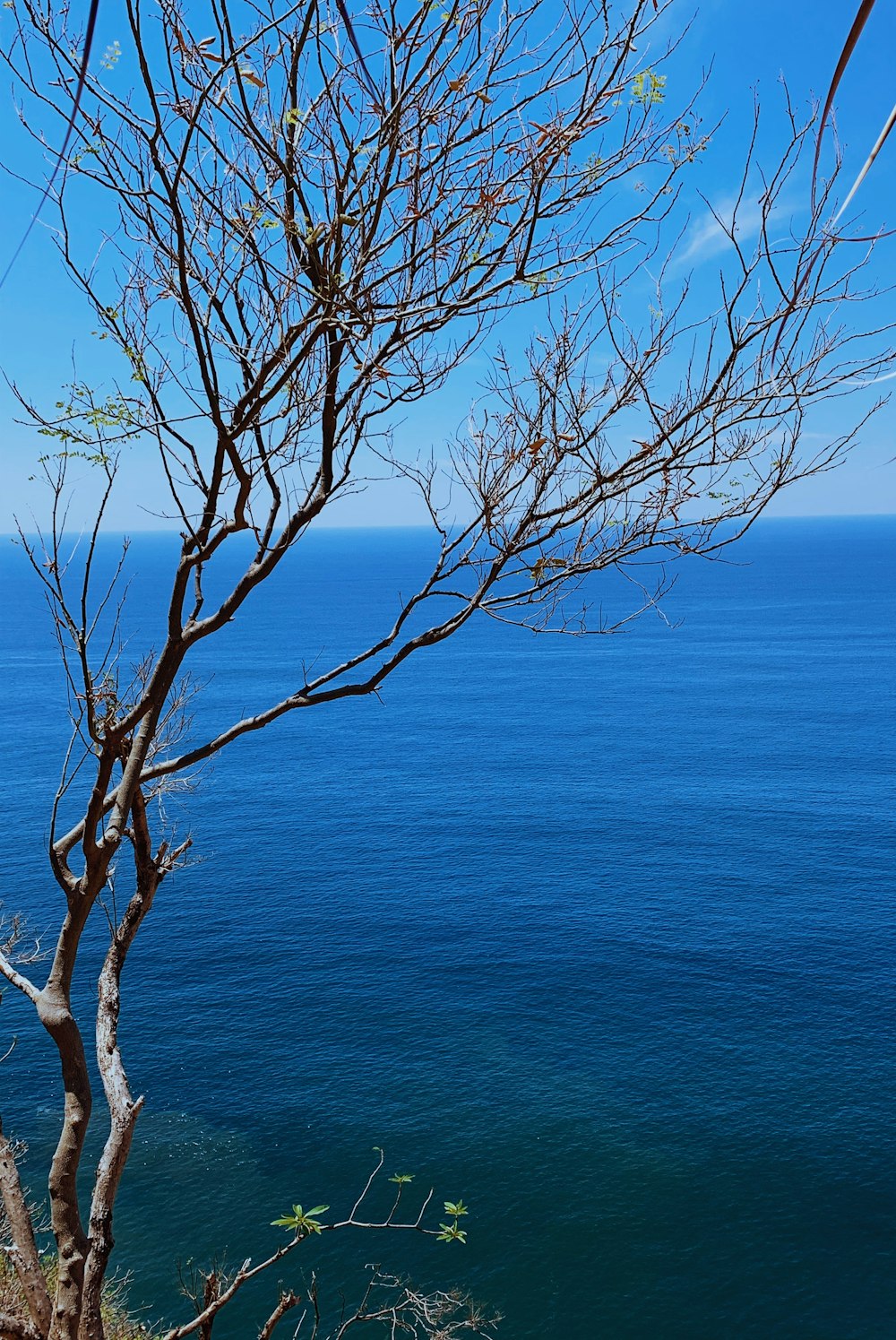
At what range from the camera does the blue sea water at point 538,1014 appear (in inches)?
1319

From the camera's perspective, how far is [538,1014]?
1882 inches

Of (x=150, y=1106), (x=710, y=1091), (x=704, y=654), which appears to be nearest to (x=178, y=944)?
(x=150, y=1106)

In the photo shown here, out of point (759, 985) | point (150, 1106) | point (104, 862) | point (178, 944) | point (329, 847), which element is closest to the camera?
point (104, 862)

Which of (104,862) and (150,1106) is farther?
(150,1106)

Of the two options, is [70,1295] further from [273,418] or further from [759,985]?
[759,985]

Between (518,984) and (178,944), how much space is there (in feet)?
56.0

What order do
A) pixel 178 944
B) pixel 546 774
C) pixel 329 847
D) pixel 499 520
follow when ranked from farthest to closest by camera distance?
pixel 546 774 < pixel 329 847 < pixel 178 944 < pixel 499 520

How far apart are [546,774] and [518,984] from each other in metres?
30.5

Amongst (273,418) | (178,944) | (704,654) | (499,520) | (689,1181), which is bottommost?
(689,1181)

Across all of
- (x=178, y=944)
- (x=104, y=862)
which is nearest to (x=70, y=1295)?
(x=104, y=862)

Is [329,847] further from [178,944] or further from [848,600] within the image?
[848,600]

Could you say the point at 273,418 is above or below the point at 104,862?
above

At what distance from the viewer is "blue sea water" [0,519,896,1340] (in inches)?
1319

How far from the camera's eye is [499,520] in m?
8.80
